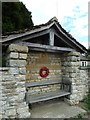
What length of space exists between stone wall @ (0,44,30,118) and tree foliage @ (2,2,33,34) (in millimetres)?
6508

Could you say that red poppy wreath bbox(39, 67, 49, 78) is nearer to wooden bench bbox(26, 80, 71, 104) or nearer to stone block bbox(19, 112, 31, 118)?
wooden bench bbox(26, 80, 71, 104)

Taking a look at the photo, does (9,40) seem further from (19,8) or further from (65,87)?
(19,8)

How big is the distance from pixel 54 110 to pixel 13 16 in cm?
898

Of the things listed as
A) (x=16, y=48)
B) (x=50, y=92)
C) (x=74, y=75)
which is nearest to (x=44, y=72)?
(x=50, y=92)

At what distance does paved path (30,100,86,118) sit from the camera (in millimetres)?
6516

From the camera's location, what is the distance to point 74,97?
8.00 m

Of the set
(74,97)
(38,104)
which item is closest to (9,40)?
(38,104)

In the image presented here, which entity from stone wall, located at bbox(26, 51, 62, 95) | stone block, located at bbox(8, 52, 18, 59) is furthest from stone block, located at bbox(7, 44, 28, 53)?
stone wall, located at bbox(26, 51, 62, 95)

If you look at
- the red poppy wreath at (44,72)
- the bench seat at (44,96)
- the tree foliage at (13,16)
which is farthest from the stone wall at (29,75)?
the tree foliage at (13,16)

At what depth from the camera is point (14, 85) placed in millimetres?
6031

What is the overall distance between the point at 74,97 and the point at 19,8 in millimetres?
9088

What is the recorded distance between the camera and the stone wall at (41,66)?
7.49 meters

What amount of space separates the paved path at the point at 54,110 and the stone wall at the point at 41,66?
65 cm

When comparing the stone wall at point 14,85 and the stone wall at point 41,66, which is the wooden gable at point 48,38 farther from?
the stone wall at point 41,66
